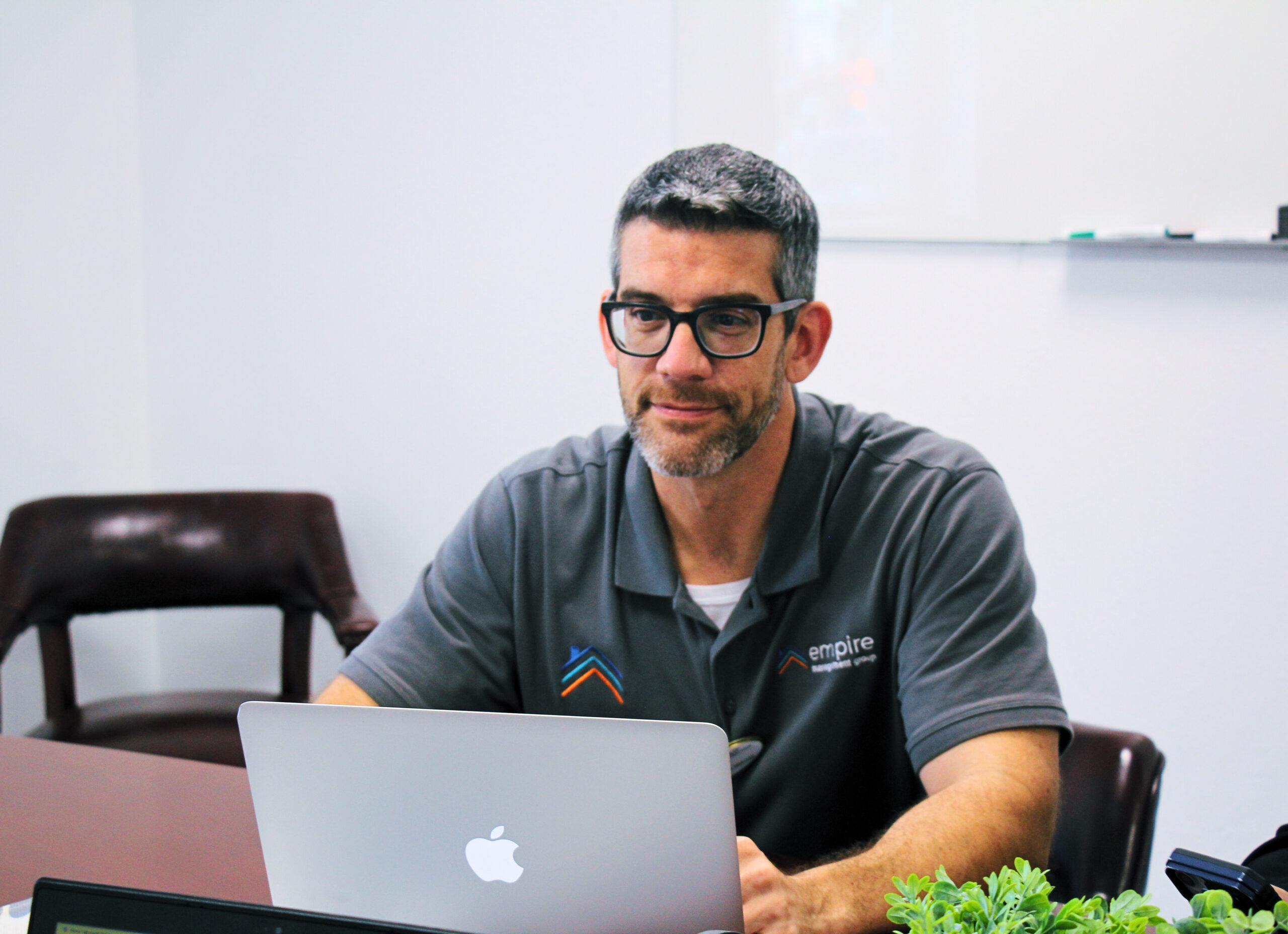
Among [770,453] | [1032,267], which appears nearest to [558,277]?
[1032,267]

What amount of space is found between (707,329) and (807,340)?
0.18 metres

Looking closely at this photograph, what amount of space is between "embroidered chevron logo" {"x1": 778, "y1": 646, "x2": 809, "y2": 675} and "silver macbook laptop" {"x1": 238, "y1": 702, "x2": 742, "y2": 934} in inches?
22.0

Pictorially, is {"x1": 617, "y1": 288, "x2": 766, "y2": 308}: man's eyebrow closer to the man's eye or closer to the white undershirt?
the man's eye

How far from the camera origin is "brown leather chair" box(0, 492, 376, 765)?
217 centimetres

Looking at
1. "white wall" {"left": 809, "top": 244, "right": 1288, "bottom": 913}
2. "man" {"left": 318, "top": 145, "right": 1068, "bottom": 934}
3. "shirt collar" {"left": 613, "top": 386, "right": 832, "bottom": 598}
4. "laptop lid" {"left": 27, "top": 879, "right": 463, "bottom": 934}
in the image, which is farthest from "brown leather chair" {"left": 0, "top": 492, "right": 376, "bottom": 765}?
"laptop lid" {"left": 27, "top": 879, "right": 463, "bottom": 934}

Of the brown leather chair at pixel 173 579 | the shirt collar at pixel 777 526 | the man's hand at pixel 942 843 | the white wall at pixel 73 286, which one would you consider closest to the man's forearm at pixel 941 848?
the man's hand at pixel 942 843

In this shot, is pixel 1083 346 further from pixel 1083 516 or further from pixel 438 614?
pixel 438 614

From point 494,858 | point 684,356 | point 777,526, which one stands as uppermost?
point 684,356

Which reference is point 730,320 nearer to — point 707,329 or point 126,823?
point 707,329

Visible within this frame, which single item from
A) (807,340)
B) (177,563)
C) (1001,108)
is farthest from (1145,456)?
(177,563)

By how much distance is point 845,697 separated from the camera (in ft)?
4.42

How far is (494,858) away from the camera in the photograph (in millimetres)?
801

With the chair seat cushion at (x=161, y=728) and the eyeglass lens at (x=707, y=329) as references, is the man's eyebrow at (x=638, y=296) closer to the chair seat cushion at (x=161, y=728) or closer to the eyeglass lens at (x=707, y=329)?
the eyeglass lens at (x=707, y=329)

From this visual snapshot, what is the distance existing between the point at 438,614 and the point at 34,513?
1.28 meters
